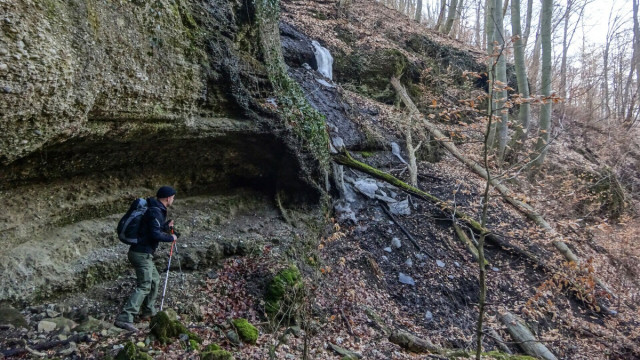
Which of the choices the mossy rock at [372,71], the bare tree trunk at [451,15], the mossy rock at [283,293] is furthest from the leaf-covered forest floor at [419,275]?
the bare tree trunk at [451,15]

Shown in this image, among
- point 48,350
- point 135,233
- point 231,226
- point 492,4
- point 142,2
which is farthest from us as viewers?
point 492,4

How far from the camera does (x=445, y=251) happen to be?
30.1ft

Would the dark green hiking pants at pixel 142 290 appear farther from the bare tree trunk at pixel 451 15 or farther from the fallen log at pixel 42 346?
the bare tree trunk at pixel 451 15

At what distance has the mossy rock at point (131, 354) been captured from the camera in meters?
3.73

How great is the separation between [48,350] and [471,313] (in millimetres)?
7139

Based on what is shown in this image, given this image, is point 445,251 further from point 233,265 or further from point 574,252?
point 233,265

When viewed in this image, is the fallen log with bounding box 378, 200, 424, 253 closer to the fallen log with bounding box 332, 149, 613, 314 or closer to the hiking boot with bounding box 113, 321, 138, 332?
the fallen log with bounding box 332, 149, 613, 314

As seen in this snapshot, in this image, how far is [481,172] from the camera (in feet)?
40.8

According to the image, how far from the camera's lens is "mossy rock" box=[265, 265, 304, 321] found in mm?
5695

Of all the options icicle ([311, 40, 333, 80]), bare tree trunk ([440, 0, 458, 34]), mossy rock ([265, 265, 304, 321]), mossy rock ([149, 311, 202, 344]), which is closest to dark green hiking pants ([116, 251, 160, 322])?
mossy rock ([149, 311, 202, 344])

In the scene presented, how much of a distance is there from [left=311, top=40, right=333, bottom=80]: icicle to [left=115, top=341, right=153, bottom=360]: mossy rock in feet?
35.9

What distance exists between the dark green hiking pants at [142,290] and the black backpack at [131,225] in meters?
0.18

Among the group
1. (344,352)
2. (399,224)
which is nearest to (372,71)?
(399,224)

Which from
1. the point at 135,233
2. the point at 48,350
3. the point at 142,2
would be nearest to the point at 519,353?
the point at 135,233
